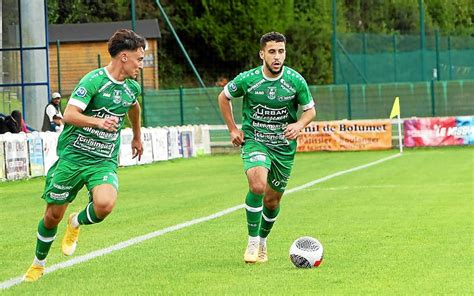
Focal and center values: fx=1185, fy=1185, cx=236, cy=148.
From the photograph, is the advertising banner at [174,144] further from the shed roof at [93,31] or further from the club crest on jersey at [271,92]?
the shed roof at [93,31]

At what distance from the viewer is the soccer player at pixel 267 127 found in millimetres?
10789

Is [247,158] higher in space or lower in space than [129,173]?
higher

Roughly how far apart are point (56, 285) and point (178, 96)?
1335 inches

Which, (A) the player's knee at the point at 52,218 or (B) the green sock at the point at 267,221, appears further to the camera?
(B) the green sock at the point at 267,221

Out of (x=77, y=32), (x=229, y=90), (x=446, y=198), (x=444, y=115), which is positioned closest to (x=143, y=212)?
(x=446, y=198)

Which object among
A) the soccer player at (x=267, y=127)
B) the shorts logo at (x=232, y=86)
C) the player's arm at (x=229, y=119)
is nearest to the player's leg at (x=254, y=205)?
the soccer player at (x=267, y=127)

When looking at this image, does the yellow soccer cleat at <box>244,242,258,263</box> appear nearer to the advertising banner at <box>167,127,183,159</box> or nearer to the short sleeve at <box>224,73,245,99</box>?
the short sleeve at <box>224,73,245,99</box>

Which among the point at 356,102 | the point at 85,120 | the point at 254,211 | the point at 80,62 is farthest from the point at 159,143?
the point at 80,62

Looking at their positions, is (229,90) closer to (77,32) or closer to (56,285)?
(56,285)

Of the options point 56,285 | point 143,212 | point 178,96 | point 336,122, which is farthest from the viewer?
point 178,96

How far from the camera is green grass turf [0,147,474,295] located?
9234mm

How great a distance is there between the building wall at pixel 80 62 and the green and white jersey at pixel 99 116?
1679 inches

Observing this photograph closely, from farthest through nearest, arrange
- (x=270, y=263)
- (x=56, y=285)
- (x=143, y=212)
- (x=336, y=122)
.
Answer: (x=336, y=122)
(x=143, y=212)
(x=270, y=263)
(x=56, y=285)

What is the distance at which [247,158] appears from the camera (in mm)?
10953
